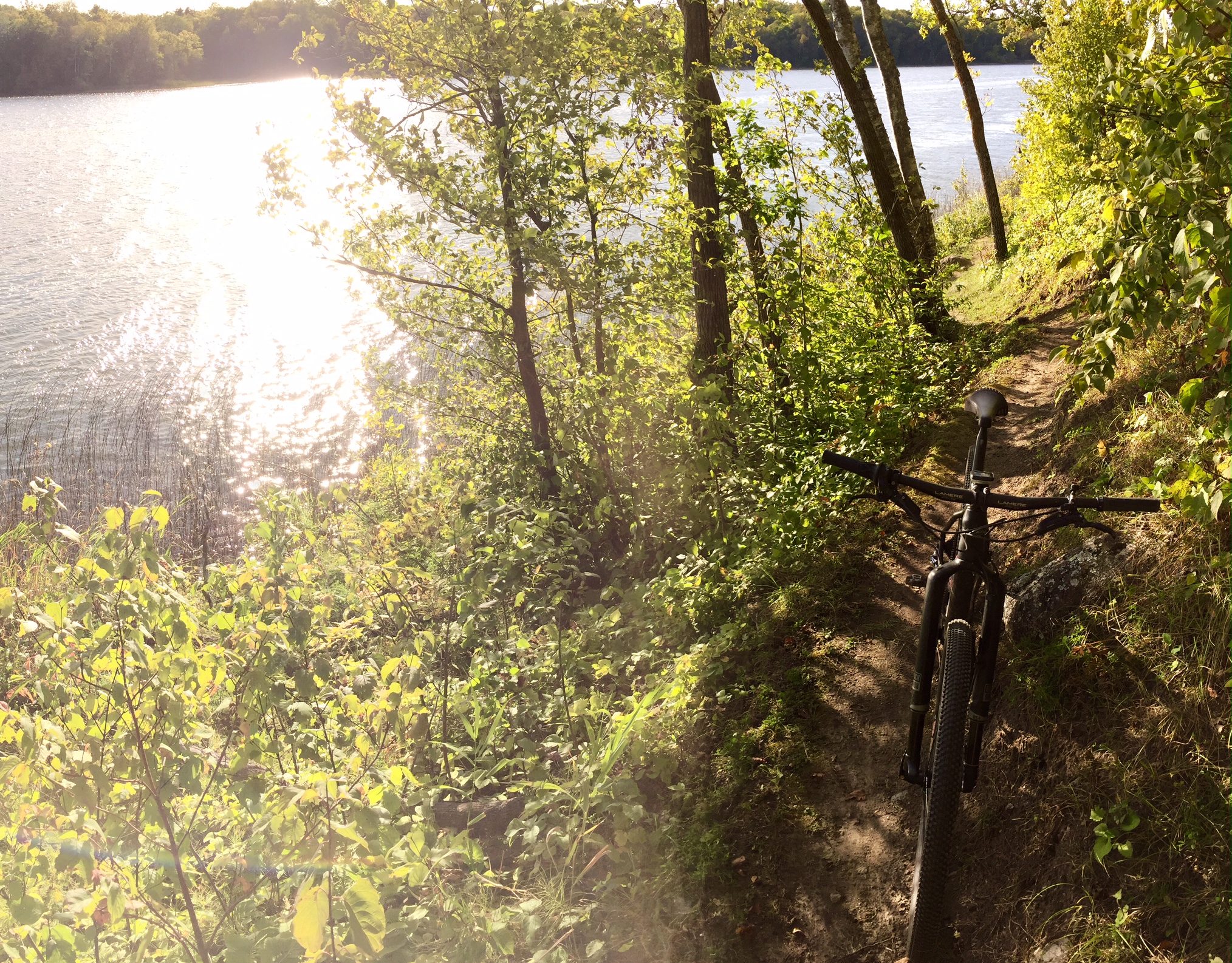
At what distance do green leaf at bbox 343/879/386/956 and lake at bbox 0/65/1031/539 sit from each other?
4813 mm

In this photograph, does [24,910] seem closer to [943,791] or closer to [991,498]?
[943,791]

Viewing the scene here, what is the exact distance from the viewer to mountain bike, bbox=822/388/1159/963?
291 centimetres

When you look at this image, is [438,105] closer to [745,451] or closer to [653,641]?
[745,451]

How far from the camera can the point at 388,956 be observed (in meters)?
3.31

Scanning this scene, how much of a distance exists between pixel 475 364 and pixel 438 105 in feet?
8.35

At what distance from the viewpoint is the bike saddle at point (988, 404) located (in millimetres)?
3439

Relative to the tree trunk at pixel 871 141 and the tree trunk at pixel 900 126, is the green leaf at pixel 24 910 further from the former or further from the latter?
the tree trunk at pixel 900 126

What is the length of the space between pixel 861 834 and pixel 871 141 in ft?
26.5

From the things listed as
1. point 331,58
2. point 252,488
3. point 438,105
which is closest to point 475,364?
point 438,105

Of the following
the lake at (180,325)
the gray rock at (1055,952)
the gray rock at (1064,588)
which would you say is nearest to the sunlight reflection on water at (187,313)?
the lake at (180,325)

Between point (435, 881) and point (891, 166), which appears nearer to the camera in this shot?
point (435, 881)

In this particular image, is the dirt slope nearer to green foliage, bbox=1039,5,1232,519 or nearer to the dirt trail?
the dirt trail

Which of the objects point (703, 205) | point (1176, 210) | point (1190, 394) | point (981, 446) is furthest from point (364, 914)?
point (703, 205)

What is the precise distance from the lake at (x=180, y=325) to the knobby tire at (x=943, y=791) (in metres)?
6.00
